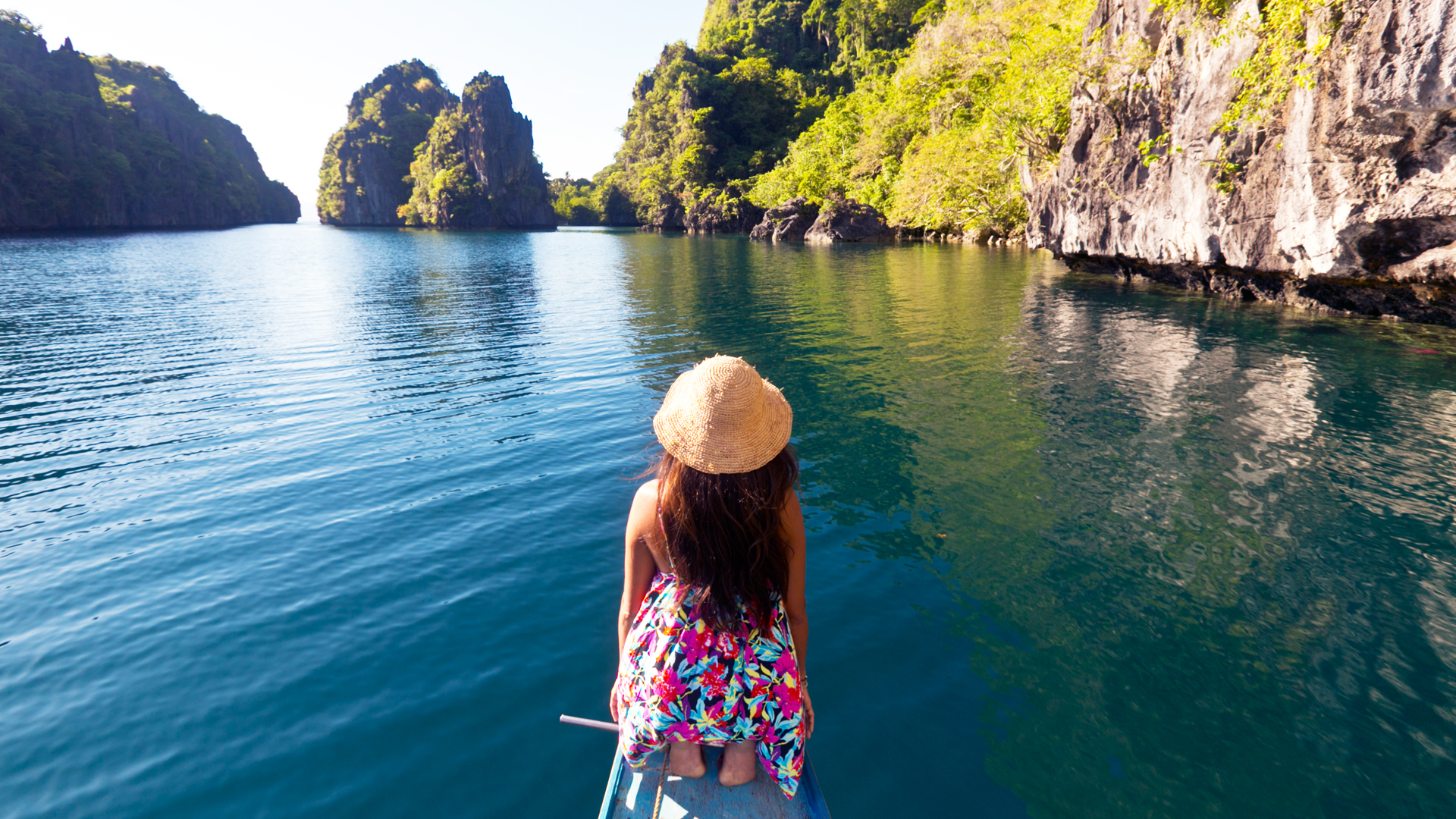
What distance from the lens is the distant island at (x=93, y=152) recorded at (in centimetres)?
8200

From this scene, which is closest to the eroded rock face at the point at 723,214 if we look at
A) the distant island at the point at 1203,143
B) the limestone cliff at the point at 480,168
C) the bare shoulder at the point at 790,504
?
the distant island at the point at 1203,143

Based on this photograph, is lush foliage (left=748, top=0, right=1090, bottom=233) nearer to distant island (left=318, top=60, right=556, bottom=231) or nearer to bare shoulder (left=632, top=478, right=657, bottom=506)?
bare shoulder (left=632, top=478, right=657, bottom=506)

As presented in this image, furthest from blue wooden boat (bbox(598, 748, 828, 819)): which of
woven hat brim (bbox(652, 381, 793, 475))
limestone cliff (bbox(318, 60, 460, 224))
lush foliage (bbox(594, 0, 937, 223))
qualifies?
limestone cliff (bbox(318, 60, 460, 224))

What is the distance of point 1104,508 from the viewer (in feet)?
26.0

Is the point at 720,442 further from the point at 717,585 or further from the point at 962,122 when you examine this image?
the point at 962,122

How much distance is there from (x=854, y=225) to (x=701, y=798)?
217ft

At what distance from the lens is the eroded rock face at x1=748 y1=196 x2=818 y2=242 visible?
72.1 metres

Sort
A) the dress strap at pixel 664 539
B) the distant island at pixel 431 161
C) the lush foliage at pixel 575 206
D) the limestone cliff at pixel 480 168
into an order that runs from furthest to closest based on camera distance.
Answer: the lush foliage at pixel 575 206
the distant island at pixel 431 161
the limestone cliff at pixel 480 168
the dress strap at pixel 664 539

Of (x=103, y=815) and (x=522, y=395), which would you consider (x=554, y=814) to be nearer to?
(x=103, y=815)

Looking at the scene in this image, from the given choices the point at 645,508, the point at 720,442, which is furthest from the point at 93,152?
the point at 720,442

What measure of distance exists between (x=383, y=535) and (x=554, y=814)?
4926 millimetres

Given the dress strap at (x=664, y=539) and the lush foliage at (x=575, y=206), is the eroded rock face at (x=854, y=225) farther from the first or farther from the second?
the lush foliage at (x=575, y=206)

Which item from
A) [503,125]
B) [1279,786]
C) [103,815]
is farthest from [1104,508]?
[503,125]

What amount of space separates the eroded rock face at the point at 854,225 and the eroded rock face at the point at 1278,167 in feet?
121
